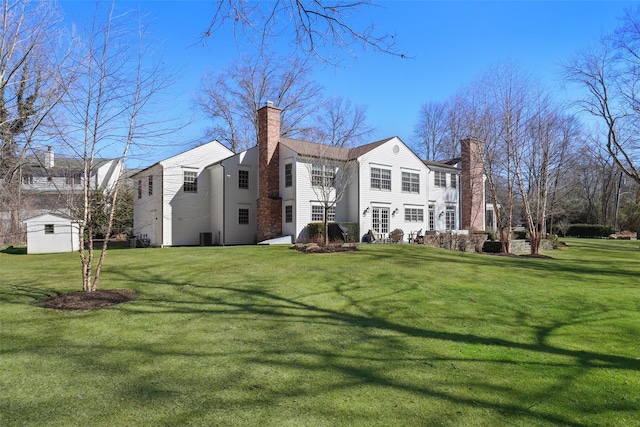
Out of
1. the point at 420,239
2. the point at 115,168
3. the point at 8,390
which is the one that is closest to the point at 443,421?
the point at 8,390

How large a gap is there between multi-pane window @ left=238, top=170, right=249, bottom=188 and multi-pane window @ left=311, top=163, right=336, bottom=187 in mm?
5873

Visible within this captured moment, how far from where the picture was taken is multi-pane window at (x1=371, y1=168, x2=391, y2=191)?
77.7ft

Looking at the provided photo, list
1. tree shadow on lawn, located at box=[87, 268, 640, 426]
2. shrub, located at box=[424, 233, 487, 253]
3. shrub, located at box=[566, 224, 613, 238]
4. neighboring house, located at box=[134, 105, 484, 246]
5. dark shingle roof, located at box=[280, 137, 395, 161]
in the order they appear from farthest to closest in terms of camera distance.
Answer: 1. shrub, located at box=[566, 224, 613, 238]
2. neighboring house, located at box=[134, 105, 484, 246]
3. shrub, located at box=[424, 233, 487, 253]
4. dark shingle roof, located at box=[280, 137, 395, 161]
5. tree shadow on lawn, located at box=[87, 268, 640, 426]

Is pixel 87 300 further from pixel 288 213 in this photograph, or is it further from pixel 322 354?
pixel 288 213

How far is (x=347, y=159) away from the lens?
20828 millimetres

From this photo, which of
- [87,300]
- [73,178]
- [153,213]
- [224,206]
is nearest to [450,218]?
[224,206]

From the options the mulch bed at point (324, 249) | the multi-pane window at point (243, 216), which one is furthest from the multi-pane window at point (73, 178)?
the multi-pane window at point (243, 216)

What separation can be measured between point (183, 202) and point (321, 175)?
976 centimetres

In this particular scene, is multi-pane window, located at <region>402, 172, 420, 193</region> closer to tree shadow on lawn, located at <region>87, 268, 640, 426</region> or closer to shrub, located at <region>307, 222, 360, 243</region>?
shrub, located at <region>307, 222, 360, 243</region>

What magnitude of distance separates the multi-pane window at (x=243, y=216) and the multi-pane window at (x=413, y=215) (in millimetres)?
10437

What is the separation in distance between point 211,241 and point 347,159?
10.2m

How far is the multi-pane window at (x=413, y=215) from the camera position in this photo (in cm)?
2562

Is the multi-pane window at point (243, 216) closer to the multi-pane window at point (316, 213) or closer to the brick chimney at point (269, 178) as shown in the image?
the brick chimney at point (269, 178)

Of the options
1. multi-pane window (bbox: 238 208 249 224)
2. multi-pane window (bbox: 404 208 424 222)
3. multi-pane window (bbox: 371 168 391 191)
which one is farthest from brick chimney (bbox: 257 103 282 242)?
multi-pane window (bbox: 404 208 424 222)
